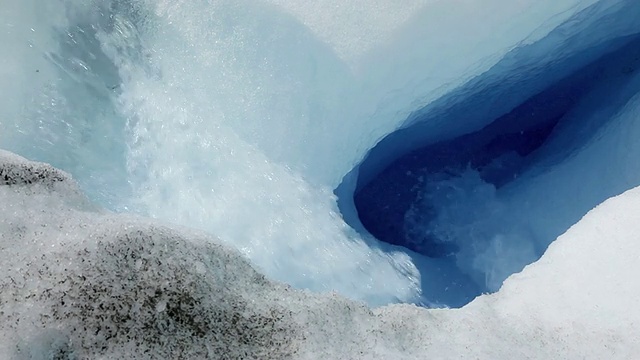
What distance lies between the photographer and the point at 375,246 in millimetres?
3398

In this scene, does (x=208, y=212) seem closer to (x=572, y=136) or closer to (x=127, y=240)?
(x=127, y=240)

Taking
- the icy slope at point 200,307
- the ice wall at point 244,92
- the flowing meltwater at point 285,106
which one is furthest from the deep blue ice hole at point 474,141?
the icy slope at point 200,307

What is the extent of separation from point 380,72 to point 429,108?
2.48ft

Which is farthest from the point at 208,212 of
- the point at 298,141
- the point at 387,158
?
the point at 387,158

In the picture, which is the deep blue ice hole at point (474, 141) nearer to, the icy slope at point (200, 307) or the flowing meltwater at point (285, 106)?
the flowing meltwater at point (285, 106)

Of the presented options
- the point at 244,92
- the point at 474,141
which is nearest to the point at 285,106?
the point at 244,92

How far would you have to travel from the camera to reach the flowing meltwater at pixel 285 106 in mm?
2789

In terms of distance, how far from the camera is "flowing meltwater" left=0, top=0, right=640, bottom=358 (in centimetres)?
279

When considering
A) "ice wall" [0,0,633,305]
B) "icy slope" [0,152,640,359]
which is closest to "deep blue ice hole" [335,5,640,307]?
"ice wall" [0,0,633,305]

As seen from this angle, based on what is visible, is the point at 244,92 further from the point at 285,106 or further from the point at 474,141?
the point at 474,141

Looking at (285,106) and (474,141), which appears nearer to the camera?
(285,106)

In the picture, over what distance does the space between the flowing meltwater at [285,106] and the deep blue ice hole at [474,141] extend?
42mm

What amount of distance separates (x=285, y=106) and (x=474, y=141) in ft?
5.80

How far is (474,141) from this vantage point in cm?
412
